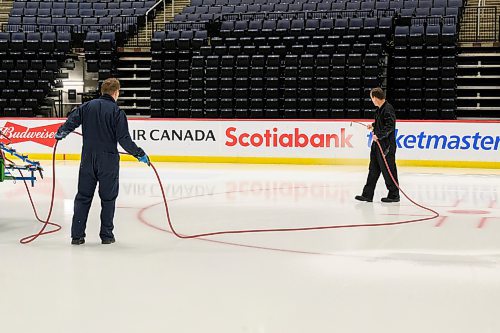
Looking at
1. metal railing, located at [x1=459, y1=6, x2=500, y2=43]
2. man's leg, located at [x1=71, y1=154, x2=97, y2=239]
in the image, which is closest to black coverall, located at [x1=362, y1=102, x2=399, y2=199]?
man's leg, located at [x1=71, y1=154, x2=97, y2=239]

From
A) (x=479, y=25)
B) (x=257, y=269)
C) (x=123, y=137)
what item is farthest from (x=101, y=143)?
(x=479, y=25)

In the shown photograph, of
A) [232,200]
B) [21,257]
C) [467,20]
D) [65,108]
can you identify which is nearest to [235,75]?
[65,108]

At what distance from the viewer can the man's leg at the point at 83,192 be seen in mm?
6070

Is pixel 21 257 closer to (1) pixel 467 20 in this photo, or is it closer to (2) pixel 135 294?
(2) pixel 135 294

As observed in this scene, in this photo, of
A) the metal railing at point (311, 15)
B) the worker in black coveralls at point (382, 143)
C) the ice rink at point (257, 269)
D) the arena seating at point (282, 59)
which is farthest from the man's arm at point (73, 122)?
the metal railing at point (311, 15)

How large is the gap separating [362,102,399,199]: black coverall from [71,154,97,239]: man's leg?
4528 mm

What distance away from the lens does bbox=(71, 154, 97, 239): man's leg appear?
19.9ft

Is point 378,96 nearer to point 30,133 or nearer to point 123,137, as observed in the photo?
point 123,137

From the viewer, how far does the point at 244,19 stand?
72.7ft

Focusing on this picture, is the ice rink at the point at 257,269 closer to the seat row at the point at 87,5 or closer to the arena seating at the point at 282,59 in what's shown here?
the arena seating at the point at 282,59

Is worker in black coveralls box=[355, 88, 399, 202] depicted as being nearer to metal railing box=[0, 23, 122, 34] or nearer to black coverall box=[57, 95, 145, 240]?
black coverall box=[57, 95, 145, 240]

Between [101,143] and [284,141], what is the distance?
10.3 metres

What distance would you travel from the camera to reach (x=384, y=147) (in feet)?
31.0

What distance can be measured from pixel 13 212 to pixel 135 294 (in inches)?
175
